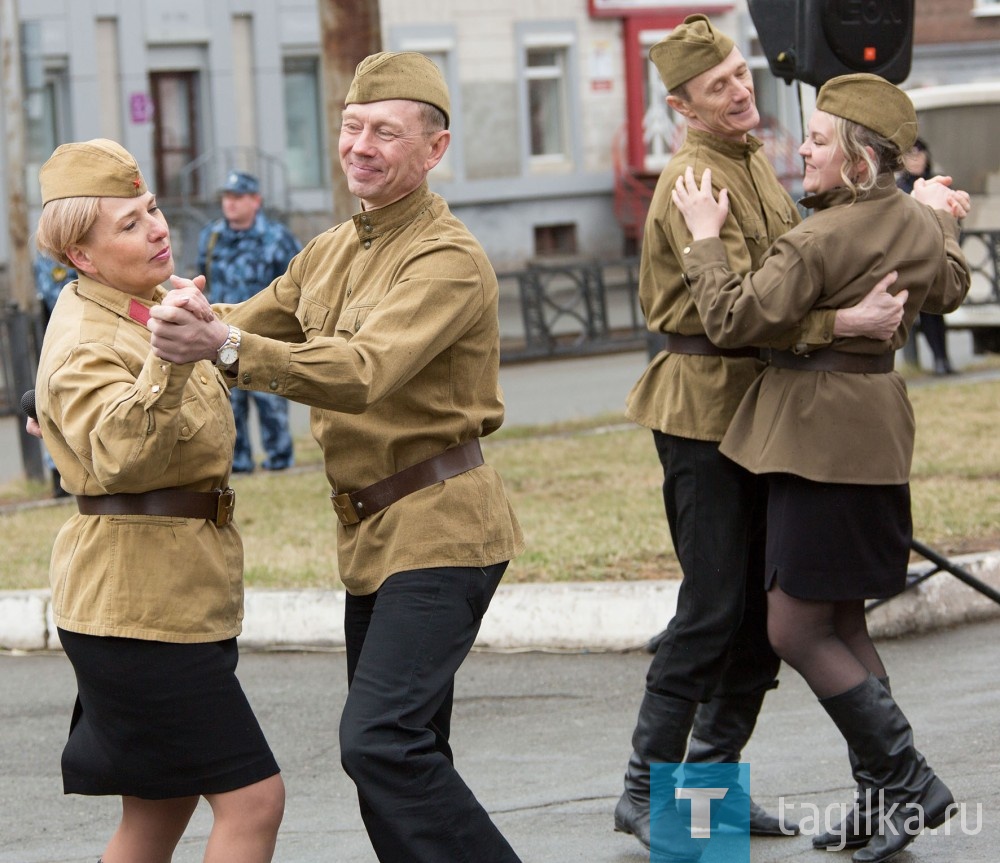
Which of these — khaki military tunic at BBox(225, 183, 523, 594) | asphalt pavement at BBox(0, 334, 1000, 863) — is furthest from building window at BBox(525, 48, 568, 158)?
khaki military tunic at BBox(225, 183, 523, 594)

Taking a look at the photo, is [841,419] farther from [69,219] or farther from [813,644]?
[69,219]

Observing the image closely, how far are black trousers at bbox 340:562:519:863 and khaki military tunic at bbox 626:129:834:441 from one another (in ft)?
3.36

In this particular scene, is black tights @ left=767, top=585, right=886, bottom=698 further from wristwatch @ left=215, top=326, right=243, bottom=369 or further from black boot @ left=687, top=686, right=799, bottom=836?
wristwatch @ left=215, top=326, right=243, bottom=369

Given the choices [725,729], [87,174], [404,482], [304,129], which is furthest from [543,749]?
[304,129]

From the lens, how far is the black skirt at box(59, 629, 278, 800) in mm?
3412

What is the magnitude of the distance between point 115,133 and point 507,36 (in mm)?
7073

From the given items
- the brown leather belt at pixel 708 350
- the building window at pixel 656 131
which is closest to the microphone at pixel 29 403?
the brown leather belt at pixel 708 350

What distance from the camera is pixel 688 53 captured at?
4.43 meters

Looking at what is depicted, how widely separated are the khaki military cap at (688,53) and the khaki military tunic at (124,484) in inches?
63.2

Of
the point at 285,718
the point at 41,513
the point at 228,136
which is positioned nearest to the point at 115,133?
the point at 228,136

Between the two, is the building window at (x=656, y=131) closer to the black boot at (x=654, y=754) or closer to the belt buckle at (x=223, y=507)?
the black boot at (x=654, y=754)

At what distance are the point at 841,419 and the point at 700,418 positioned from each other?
0.39 m

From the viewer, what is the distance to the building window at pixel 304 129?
29.2 meters

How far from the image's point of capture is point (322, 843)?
4.59m
